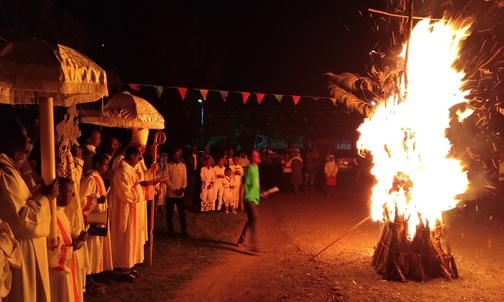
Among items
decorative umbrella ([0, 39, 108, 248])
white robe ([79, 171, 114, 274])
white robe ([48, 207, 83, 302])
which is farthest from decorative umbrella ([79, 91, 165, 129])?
decorative umbrella ([0, 39, 108, 248])

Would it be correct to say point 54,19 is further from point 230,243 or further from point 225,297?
point 225,297

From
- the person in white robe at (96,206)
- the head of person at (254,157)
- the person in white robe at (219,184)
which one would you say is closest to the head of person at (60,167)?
the person in white robe at (96,206)

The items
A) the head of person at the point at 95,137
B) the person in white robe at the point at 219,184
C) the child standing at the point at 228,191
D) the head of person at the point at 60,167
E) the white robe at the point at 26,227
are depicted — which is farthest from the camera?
the child standing at the point at 228,191

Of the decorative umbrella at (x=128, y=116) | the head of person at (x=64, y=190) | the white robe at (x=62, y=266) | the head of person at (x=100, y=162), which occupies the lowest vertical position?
the white robe at (x=62, y=266)

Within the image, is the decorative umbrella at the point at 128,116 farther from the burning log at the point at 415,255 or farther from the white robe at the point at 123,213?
the burning log at the point at 415,255

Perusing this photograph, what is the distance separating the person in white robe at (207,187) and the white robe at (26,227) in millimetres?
9413

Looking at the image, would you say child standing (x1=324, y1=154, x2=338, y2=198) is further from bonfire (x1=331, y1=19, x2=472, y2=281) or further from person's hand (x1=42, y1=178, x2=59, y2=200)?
person's hand (x1=42, y1=178, x2=59, y2=200)

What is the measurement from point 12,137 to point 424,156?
6.85 meters

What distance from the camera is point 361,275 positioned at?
7.71 meters

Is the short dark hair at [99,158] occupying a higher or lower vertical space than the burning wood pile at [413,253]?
higher

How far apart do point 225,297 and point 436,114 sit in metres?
5.09

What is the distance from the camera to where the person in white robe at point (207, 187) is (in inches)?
536

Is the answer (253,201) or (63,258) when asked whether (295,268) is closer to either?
(253,201)

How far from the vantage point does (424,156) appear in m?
8.15
